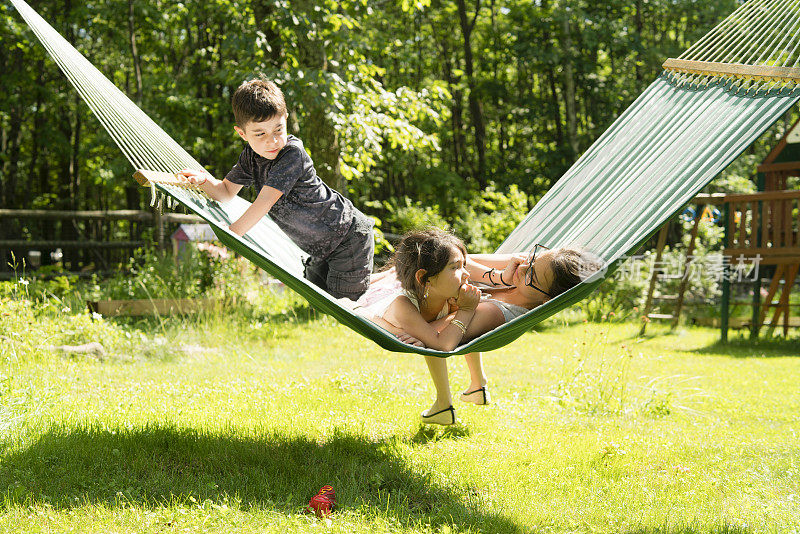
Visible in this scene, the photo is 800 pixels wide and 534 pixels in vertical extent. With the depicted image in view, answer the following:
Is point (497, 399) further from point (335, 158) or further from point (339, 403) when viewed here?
point (335, 158)

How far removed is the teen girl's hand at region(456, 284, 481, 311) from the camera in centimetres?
220

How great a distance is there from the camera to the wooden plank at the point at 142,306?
5051 mm

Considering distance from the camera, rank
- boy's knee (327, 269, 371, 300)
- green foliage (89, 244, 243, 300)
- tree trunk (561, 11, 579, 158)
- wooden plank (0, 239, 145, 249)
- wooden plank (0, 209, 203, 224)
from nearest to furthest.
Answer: boy's knee (327, 269, 371, 300)
green foliage (89, 244, 243, 300)
wooden plank (0, 209, 203, 224)
wooden plank (0, 239, 145, 249)
tree trunk (561, 11, 579, 158)

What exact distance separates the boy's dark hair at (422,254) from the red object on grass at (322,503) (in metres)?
0.68

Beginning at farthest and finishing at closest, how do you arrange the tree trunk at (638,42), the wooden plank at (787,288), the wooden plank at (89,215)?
the tree trunk at (638,42)
the wooden plank at (89,215)
the wooden plank at (787,288)

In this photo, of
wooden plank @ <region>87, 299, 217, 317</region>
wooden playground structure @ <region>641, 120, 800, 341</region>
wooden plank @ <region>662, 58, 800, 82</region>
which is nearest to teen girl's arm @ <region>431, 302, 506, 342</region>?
wooden plank @ <region>662, 58, 800, 82</region>

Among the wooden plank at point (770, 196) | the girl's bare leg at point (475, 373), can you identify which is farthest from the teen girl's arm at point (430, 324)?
the wooden plank at point (770, 196)

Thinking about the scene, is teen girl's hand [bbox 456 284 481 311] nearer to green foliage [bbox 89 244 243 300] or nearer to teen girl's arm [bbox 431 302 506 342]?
teen girl's arm [bbox 431 302 506 342]

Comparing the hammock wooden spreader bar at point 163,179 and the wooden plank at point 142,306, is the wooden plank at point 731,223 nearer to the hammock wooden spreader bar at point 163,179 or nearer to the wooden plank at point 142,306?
the wooden plank at point 142,306

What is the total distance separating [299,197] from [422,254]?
60 centimetres

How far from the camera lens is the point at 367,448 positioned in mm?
2348

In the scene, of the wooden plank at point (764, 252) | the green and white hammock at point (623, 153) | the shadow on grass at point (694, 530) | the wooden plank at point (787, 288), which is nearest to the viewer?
the shadow on grass at point (694, 530)

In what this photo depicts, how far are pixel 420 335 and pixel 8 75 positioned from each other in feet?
31.4

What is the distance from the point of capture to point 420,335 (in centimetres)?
211
